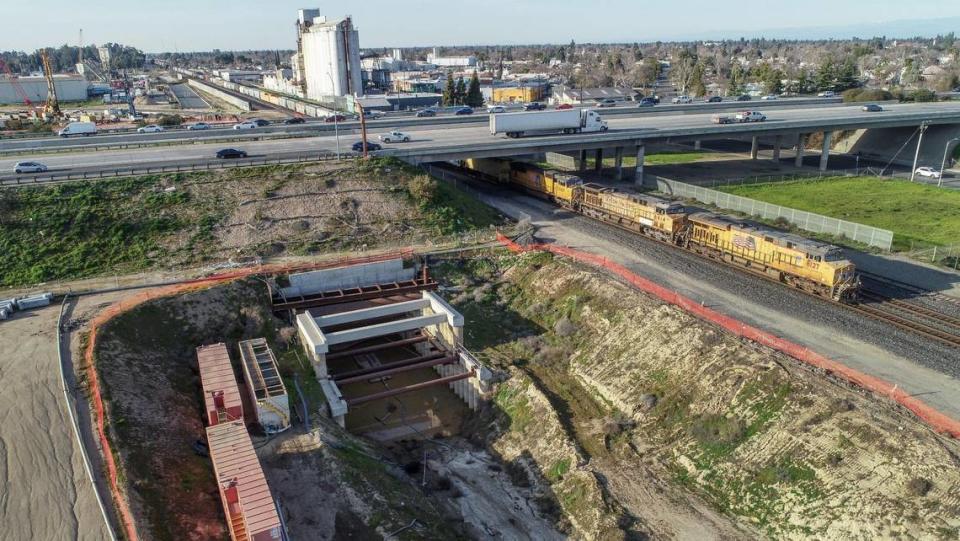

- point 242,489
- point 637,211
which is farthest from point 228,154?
point 242,489

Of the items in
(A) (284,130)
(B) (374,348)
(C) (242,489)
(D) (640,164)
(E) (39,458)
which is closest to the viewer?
(C) (242,489)

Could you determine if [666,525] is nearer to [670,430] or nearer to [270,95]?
[670,430]

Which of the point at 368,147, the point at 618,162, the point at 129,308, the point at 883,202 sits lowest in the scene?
the point at 883,202

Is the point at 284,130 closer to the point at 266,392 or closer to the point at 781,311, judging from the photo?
the point at 266,392

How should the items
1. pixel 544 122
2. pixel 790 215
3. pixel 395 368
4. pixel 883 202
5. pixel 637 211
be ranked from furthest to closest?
→ pixel 544 122 → pixel 883 202 → pixel 790 215 → pixel 637 211 → pixel 395 368

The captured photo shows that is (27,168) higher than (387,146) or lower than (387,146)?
higher


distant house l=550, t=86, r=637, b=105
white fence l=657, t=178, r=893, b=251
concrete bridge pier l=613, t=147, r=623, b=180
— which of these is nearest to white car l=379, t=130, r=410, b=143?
concrete bridge pier l=613, t=147, r=623, b=180

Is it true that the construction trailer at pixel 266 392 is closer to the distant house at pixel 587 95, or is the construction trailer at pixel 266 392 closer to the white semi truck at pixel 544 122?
the white semi truck at pixel 544 122

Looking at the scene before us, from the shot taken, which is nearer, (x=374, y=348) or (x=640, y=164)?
(x=374, y=348)
